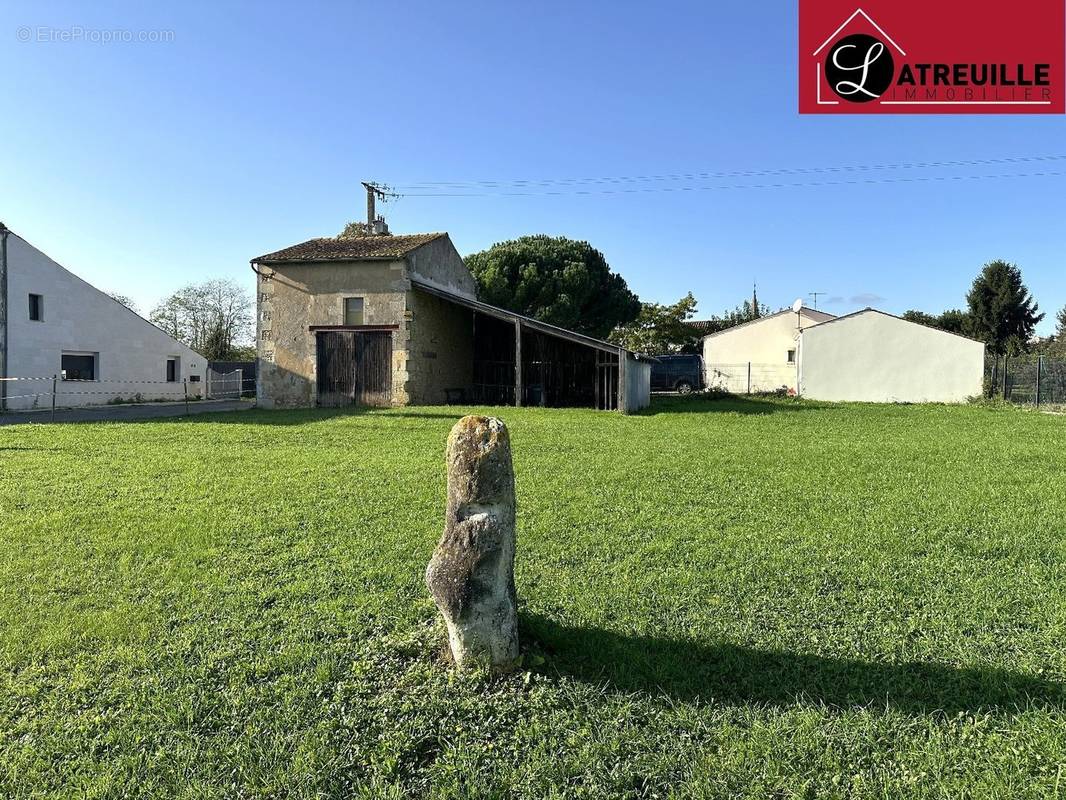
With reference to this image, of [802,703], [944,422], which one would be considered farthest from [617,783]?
[944,422]

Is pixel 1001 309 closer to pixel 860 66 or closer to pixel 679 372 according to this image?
pixel 679 372

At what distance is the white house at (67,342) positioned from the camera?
17.9 m

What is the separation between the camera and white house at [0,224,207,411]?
58.7 ft

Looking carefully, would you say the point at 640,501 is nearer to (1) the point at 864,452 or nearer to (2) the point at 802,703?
(2) the point at 802,703

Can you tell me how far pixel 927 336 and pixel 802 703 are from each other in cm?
2518

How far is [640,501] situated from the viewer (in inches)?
238

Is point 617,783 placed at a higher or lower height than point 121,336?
lower

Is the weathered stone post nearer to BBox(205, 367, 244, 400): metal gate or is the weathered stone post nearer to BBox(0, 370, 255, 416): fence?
BBox(0, 370, 255, 416): fence

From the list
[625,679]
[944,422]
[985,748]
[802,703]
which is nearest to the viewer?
[985,748]

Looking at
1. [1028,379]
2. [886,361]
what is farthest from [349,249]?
[1028,379]

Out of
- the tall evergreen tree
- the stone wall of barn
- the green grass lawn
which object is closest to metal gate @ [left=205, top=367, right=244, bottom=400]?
the stone wall of barn

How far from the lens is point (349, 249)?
19.2 metres

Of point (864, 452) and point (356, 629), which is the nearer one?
point (356, 629)

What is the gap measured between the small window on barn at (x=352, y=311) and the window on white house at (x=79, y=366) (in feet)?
32.8
